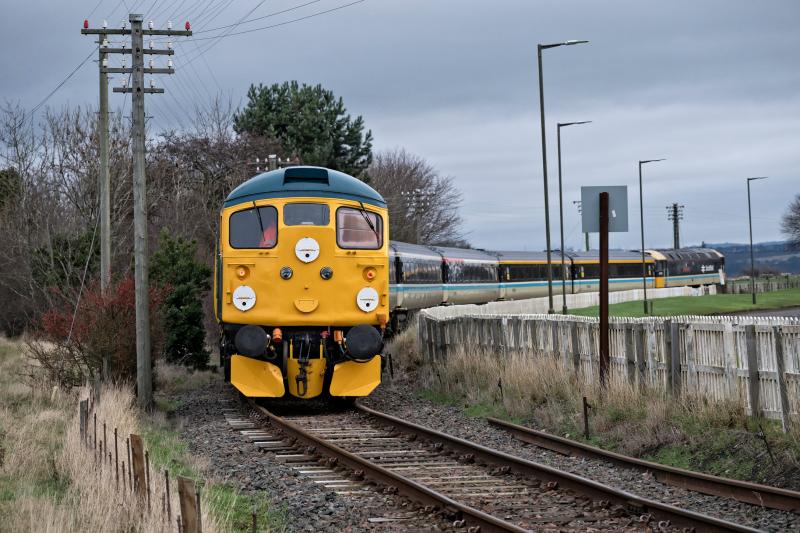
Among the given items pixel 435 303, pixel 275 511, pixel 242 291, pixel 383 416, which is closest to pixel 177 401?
pixel 242 291

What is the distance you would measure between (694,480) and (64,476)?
21.0 feet

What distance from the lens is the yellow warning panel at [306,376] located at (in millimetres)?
15703

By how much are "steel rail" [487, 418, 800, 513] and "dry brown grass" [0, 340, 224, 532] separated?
4.58 meters

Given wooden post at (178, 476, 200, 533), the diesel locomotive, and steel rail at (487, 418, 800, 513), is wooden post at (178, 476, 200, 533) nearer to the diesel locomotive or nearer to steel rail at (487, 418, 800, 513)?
steel rail at (487, 418, 800, 513)

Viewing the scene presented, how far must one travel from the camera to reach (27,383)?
65.5 ft

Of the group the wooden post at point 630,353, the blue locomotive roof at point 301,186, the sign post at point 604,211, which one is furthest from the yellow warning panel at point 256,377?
the wooden post at point 630,353

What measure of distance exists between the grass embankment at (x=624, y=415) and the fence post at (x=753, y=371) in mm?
190

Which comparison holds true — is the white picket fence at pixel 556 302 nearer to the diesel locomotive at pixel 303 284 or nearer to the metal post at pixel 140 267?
the diesel locomotive at pixel 303 284

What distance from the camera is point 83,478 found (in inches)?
384

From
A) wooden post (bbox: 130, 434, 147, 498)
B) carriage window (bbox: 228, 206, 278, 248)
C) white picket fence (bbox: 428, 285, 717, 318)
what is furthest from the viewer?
white picket fence (bbox: 428, 285, 717, 318)

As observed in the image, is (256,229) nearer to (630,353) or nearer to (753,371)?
(630,353)

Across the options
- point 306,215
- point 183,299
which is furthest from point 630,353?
point 183,299

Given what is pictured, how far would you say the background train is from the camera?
31891 mm

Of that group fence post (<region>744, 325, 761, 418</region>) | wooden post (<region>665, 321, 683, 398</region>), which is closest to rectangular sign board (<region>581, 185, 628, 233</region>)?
wooden post (<region>665, 321, 683, 398</region>)
